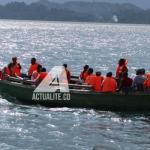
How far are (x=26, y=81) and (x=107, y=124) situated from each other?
21.0 feet

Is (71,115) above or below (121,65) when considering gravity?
below

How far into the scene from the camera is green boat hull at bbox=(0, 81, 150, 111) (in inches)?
1138

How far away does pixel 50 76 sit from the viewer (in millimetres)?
31406

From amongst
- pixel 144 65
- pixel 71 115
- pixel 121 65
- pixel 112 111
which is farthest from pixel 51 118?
pixel 144 65

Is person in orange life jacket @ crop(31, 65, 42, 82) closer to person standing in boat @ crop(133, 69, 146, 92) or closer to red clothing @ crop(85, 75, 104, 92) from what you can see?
red clothing @ crop(85, 75, 104, 92)

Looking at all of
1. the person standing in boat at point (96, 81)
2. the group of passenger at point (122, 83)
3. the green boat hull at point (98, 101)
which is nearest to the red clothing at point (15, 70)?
the green boat hull at point (98, 101)

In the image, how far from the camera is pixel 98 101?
97.0 ft

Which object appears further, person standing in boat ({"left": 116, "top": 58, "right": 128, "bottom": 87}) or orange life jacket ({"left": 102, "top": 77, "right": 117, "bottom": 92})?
person standing in boat ({"left": 116, "top": 58, "right": 128, "bottom": 87})

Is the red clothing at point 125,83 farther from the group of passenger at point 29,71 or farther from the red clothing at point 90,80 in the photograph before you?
the group of passenger at point 29,71

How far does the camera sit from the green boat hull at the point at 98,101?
1138 inches

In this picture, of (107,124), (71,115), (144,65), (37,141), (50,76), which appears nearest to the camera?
(37,141)

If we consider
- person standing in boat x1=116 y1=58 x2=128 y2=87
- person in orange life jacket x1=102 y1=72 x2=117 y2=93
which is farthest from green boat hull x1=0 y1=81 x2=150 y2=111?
person standing in boat x1=116 y1=58 x2=128 y2=87

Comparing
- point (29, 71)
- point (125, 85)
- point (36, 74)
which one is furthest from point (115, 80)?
point (29, 71)

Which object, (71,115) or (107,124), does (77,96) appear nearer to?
(71,115)
